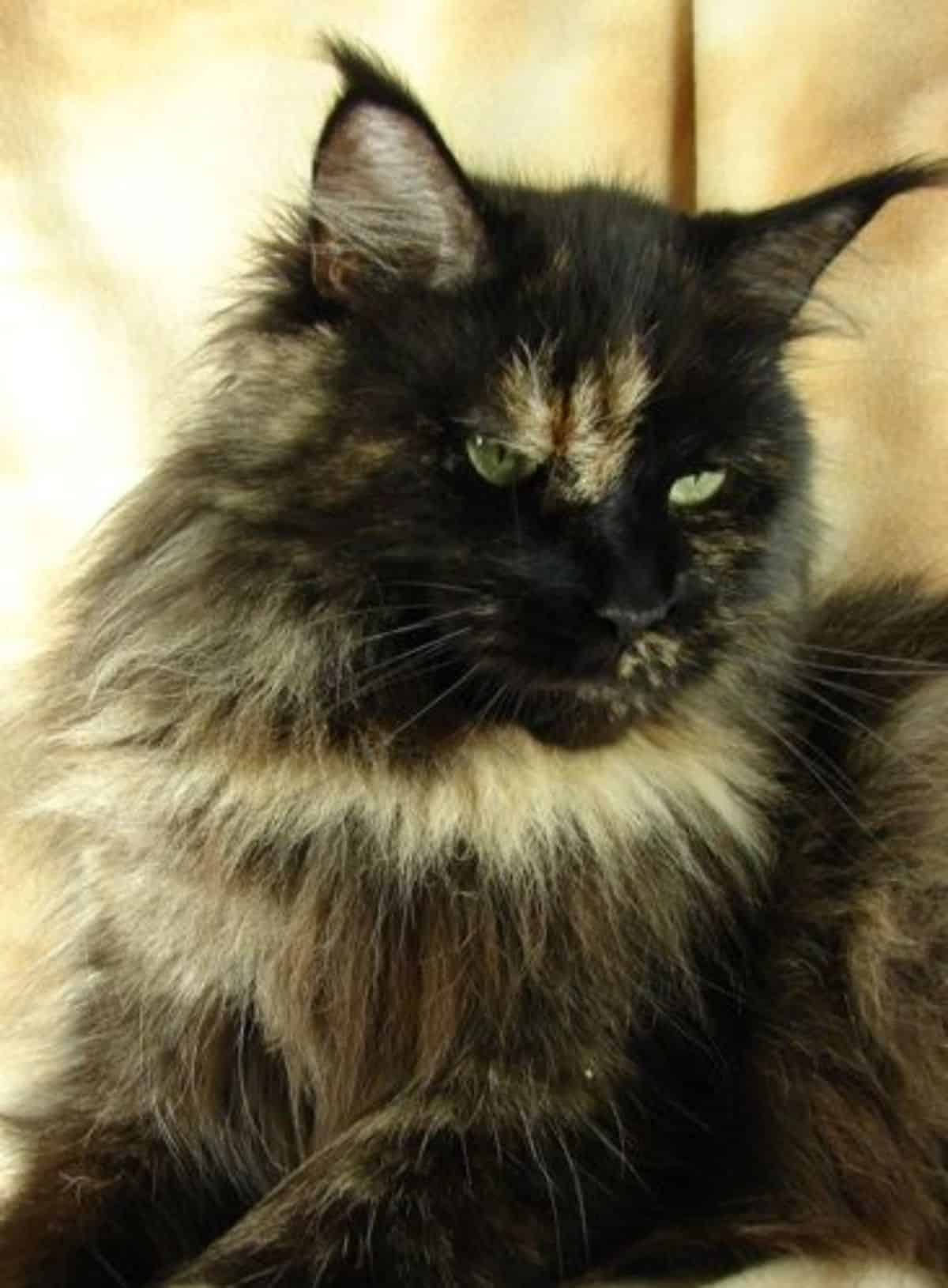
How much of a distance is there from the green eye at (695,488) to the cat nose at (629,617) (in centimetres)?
12

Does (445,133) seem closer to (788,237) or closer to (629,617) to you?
(788,237)

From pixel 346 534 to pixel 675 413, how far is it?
0.28 metres

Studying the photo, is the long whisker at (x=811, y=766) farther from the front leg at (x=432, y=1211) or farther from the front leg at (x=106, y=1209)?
the front leg at (x=106, y=1209)

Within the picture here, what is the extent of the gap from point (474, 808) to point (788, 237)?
0.56 meters

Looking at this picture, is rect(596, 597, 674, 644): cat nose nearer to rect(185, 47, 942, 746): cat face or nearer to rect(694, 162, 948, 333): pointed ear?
rect(185, 47, 942, 746): cat face

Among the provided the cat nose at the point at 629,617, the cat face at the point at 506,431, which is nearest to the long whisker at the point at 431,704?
the cat face at the point at 506,431

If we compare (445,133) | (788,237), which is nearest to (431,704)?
(788,237)

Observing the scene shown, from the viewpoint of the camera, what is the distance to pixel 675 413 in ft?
4.49

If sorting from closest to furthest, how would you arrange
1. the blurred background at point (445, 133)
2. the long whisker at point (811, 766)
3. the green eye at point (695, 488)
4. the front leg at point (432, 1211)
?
1. the front leg at point (432, 1211)
2. the green eye at point (695, 488)
3. the long whisker at point (811, 766)
4. the blurred background at point (445, 133)

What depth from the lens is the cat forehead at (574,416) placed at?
132 cm

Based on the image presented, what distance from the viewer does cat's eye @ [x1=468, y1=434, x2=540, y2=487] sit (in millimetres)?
1322

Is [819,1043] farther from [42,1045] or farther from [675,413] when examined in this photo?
[42,1045]

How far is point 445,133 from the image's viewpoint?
2.04 meters

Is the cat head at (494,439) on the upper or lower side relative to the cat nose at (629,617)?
upper
